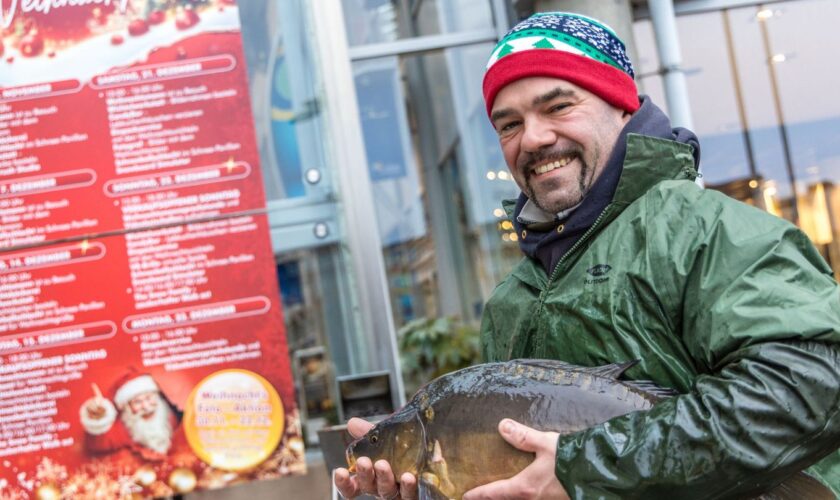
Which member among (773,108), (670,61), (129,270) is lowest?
(129,270)

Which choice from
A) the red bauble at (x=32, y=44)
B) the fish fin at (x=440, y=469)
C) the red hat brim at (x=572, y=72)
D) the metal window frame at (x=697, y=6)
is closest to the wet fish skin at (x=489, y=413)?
the fish fin at (x=440, y=469)

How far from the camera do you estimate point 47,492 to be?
4625 mm

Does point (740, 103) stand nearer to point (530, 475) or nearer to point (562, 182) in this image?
point (562, 182)

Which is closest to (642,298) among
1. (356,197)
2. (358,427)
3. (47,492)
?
(358,427)

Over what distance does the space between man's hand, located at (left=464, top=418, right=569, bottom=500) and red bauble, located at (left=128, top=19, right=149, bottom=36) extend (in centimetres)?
375

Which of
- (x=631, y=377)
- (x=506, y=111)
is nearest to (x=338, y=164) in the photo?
(x=506, y=111)

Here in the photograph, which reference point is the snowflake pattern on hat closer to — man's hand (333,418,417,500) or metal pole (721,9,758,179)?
man's hand (333,418,417,500)

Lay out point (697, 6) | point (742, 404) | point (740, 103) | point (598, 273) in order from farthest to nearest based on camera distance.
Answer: point (740, 103)
point (697, 6)
point (598, 273)
point (742, 404)

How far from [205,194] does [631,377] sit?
3316mm

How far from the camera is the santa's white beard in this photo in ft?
15.3

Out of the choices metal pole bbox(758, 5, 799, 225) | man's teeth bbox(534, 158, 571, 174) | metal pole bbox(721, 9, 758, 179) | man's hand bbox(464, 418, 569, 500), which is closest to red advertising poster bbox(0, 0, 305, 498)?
man's teeth bbox(534, 158, 571, 174)

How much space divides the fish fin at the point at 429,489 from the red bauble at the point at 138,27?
12.0 ft

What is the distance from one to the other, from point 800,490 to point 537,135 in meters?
0.92

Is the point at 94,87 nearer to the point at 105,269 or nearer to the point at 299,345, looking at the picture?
the point at 105,269
